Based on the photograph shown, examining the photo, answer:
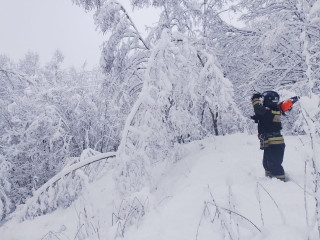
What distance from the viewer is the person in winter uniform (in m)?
5.01

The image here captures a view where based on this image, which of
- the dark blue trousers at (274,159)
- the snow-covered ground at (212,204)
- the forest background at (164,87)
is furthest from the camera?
the forest background at (164,87)

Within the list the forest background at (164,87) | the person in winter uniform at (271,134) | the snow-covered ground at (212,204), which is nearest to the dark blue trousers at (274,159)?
the person in winter uniform at (271,134)

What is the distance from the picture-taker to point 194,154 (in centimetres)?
729

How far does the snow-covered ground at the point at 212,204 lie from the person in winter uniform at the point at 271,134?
0.22 m

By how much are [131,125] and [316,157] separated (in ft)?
15.8

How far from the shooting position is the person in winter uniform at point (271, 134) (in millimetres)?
5013

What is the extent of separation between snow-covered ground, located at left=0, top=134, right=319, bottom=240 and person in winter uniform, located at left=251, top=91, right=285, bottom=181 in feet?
0.73

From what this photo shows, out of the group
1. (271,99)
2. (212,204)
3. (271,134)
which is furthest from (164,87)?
(212,204)

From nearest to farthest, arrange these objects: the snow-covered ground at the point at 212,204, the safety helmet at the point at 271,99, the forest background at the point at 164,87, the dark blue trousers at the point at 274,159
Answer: the snow-covered ground at the point at 212,204 → the dark blue trousers at the point at 274,159 → the safety helmet at the point at 271,99 → the forest background at the point at 164,87

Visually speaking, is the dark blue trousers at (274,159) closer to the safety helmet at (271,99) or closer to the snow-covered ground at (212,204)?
the snow-covered ground at (212,204)

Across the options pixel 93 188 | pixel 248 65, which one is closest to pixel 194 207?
pixel 93 188

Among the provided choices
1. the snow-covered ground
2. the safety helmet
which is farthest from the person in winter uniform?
the snow-covered ground

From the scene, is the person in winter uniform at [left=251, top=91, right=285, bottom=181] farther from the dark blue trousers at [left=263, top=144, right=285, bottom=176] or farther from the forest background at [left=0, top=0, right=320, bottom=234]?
the forest background at [left=0, top=0, right=320, bottom=234]

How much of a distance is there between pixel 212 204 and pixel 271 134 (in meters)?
2.60
